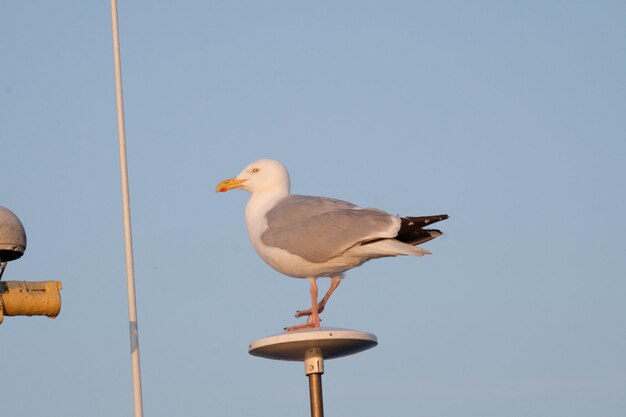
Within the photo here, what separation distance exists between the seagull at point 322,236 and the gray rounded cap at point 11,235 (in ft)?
9.49

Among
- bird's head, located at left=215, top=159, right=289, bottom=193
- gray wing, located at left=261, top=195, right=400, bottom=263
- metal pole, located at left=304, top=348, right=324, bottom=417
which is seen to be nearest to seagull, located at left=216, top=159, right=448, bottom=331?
gray wing, located at left=261, top=195, right=400, bottom=263

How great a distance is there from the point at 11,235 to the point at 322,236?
3.15m

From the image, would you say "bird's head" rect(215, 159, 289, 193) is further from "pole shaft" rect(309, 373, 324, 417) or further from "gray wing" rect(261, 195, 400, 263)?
"pole shaft" rect(309, 373, 324, 417)

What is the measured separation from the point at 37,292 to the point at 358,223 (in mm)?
3251

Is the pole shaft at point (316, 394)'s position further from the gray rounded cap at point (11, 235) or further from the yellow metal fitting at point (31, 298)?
the gray rounded cap at point (11, 235)

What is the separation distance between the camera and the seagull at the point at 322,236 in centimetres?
996

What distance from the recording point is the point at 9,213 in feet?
26.4

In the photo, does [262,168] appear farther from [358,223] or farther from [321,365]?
[321,365]

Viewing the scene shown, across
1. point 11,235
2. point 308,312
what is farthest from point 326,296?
point 11,235

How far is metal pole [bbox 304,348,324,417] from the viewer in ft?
29.8

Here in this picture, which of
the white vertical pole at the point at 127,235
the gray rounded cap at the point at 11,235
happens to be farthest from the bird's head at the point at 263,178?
the gray rounded cap at the point at 11,235

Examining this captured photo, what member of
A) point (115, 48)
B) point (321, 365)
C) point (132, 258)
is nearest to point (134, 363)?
point (132, 258)

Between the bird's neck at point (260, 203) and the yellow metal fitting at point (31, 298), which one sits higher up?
the bird's neck at point (260, 203)

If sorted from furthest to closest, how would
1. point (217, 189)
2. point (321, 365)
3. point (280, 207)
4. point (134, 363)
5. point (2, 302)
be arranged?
point (217, 189) < point (280, 207) < point (134, 363) < point (321, 365) < point (2, 302)
